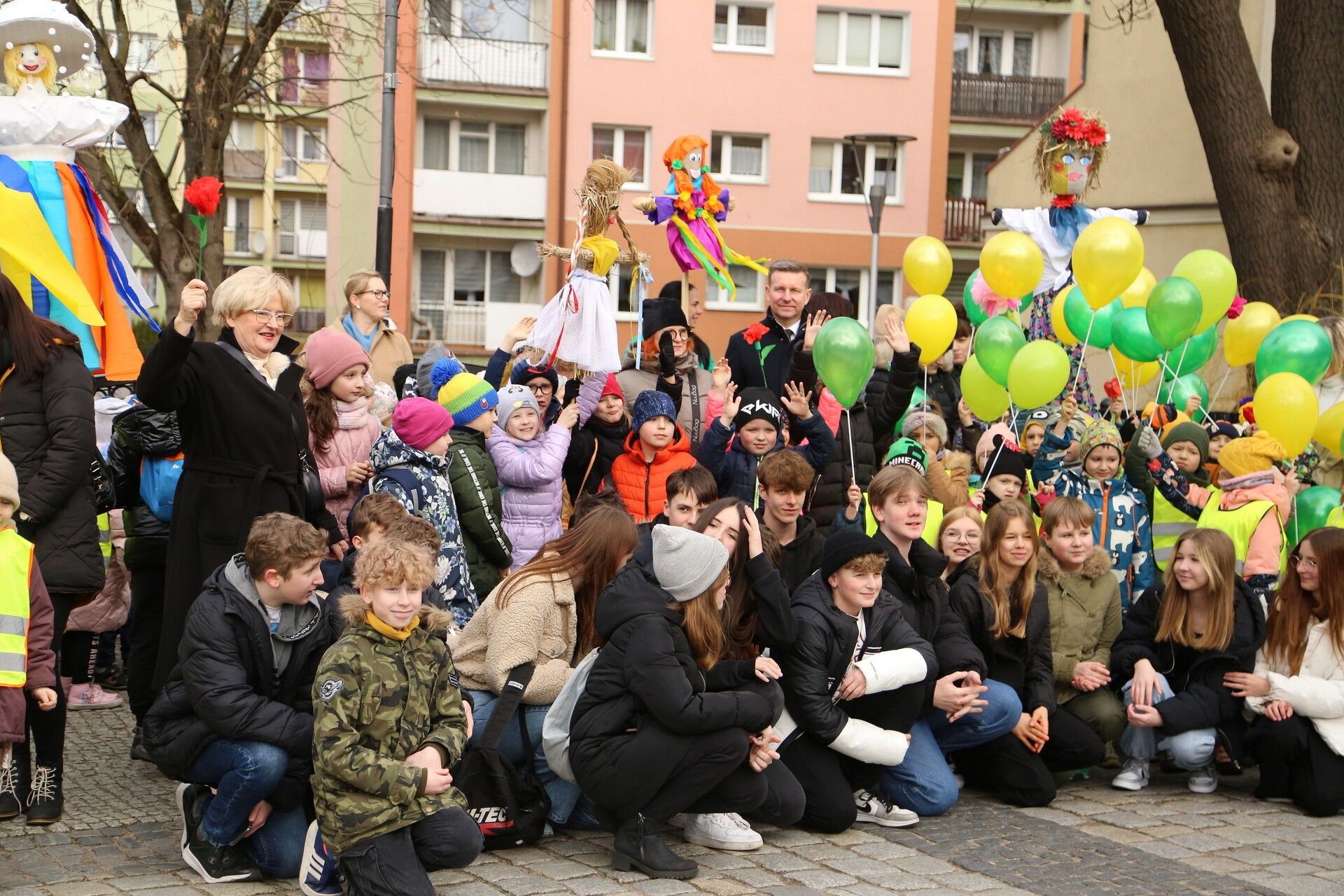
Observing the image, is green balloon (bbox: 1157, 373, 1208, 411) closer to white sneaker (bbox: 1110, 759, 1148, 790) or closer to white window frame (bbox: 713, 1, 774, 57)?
white sneaker (bbox: 1110, 759, 1148, 790)

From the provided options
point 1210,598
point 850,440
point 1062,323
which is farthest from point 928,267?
point 1210,598

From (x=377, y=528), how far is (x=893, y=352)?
335cm

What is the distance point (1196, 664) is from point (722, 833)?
8.30ft

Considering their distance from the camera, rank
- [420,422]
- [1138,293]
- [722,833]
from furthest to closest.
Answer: [1138,293]
[420,422]
[722,833]

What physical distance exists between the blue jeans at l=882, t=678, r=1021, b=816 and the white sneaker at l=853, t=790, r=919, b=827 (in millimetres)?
62

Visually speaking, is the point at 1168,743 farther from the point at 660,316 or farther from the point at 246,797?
the point at 246,797

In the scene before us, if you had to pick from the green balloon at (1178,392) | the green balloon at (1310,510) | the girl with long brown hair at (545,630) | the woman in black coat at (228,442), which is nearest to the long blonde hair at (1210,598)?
the green balloon at (1310,510)

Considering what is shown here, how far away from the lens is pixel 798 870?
554cm

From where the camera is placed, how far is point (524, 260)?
114ft

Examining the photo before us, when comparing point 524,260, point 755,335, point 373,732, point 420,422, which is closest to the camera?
point 373,732

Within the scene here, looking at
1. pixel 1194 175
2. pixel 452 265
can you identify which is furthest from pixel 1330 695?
pixel 452 265

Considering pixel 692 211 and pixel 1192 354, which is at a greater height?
pixel 692 211

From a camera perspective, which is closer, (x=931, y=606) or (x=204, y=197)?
(x=931, y=606)

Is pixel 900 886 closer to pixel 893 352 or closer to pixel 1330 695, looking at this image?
pixel 1330 695
